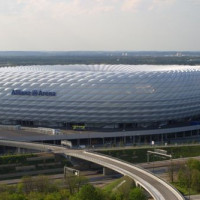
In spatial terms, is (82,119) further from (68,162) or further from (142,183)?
(142,183)

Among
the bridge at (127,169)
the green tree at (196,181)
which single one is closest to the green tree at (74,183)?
the bridge at (127,169)

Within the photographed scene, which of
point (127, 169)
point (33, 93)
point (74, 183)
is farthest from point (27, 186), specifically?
point (33, 93)

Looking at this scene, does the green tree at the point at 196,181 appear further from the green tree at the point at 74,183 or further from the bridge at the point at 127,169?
the green tree at the point at 74,183

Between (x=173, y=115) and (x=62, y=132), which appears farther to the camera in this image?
(x=173, y=115)

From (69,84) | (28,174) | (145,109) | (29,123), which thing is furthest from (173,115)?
(28,174)

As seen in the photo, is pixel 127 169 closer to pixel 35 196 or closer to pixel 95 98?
pixel 35 196

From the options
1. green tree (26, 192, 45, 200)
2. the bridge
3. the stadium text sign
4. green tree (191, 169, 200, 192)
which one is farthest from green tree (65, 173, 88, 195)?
the stadium text sign

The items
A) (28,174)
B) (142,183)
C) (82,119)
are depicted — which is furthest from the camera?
(82,119)

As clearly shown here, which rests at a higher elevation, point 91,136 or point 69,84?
point 69,84
